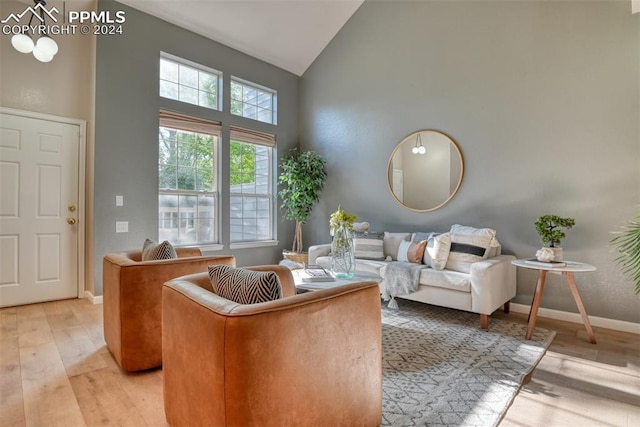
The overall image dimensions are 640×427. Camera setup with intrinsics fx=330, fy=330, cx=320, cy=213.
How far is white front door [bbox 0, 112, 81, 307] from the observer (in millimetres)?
3352

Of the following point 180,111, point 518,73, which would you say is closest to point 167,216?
point 180,111

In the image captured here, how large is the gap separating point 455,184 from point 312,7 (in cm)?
313

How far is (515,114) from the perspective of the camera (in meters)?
3.51

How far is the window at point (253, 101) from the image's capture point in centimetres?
490

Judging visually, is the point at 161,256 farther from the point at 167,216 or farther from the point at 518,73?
the point at 518,73

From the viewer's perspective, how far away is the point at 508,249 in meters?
3.54

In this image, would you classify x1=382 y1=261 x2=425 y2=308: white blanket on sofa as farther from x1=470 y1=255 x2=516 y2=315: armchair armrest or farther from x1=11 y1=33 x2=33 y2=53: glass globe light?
x1=11 y1=33 x2=33 y2=53: glass globe light

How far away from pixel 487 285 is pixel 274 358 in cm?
237

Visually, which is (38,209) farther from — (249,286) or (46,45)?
(249,286)

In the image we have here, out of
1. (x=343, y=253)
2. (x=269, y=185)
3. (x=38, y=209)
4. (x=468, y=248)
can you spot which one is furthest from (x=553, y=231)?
(x=38, y=209)

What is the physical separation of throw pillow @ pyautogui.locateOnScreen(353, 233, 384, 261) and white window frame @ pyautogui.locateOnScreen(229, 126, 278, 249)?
1.76 meters

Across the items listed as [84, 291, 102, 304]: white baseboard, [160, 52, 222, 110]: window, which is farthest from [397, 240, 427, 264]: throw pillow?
[84, 291, 102, 304]: white baseboard

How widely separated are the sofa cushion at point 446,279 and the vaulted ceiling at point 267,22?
3849 millimetres

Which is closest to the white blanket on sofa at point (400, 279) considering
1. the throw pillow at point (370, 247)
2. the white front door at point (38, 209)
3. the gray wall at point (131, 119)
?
the throw pillow at point (370, 247)
